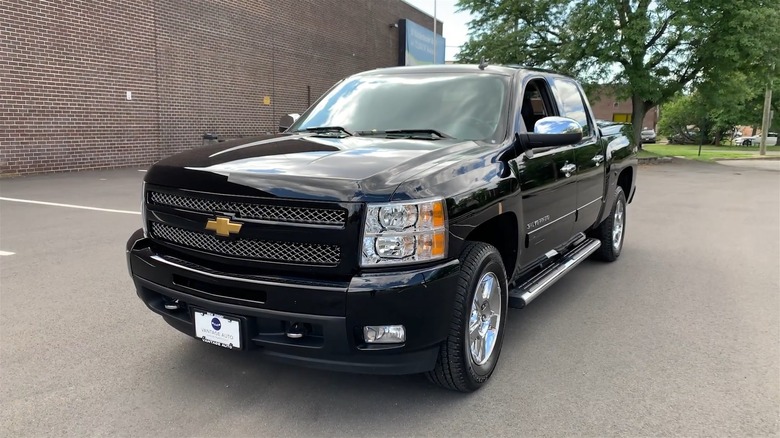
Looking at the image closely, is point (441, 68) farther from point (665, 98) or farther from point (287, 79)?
point (665, 98)

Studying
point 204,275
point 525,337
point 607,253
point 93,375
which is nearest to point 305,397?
point 204,275

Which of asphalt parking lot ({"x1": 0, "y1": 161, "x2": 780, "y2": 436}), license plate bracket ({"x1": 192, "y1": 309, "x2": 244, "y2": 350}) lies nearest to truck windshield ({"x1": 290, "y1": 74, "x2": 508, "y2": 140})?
asphalt parking lot ({"x1": 0, "y1": 161, "x2": 780, "y2": 436})

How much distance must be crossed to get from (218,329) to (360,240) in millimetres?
879

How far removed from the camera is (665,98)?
76.4ft

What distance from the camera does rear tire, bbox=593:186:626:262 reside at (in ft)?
20.5

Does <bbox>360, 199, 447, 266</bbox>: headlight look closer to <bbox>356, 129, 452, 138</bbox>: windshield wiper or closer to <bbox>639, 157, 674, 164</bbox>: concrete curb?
<bbox>356, 129, 452, 138</bbox>: windshield wiper

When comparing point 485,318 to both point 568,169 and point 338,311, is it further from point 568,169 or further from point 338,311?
point 568,169

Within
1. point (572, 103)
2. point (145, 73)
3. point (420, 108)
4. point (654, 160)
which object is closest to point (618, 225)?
point (572, 103)

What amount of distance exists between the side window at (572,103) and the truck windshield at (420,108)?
1.11 meters

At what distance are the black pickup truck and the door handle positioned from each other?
487mm

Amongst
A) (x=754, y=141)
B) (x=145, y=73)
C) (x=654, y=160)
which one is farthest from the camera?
(x=754, y=141)

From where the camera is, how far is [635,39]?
20391mm

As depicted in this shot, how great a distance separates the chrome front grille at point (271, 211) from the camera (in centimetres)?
272

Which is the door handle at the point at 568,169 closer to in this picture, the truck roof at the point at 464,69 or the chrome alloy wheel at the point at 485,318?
the truck roof at the point at 464,69
